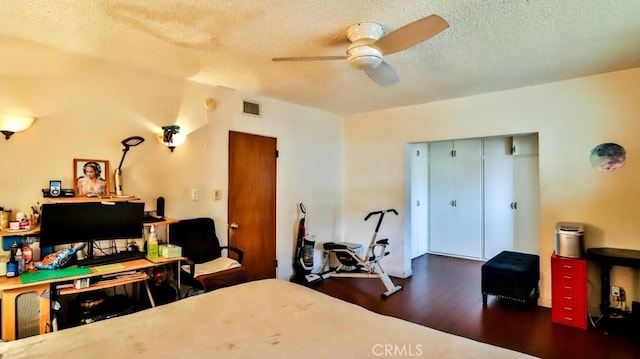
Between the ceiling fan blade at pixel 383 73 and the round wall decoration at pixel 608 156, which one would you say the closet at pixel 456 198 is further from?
the ceiling fan blade at pixel 383 73

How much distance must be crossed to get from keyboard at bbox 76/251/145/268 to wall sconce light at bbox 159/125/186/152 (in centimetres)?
106

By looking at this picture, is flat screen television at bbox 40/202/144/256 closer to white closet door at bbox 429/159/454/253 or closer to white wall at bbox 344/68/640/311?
white wall at bbox 344/68/640/311

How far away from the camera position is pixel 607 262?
3.00m

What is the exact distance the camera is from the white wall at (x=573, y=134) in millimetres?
3188

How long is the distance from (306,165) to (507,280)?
2853 millimetres

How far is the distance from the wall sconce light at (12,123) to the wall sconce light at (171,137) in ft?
3.24

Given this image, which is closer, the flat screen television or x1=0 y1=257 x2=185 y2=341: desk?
x1=0 y1=257 x2=185 y2=341: desk

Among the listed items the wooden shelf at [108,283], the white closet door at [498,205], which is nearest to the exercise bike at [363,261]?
the white closet door at [498,205]

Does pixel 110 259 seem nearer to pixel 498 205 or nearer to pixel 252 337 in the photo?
pixel 252 337

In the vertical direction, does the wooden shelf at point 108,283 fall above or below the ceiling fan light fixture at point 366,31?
below

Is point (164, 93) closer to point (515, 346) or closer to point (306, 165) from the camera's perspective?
point (306, 165)

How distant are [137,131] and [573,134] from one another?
4.39 m

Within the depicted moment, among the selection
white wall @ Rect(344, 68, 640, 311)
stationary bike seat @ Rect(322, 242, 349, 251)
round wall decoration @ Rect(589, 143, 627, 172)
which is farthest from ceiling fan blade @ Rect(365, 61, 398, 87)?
stationary bike seat @ Rect(322, 242, 349, 251)

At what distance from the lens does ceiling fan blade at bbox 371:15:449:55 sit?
1.74m
